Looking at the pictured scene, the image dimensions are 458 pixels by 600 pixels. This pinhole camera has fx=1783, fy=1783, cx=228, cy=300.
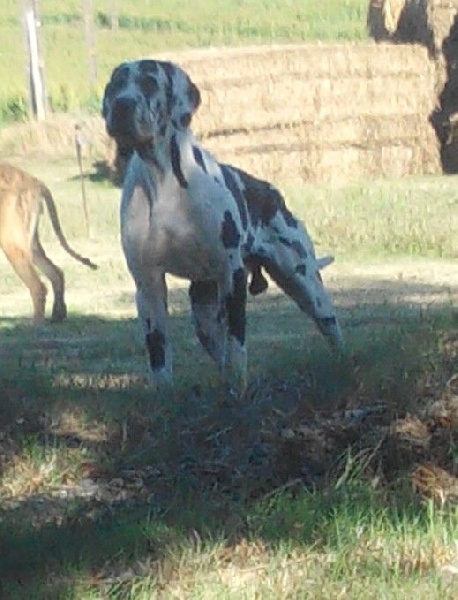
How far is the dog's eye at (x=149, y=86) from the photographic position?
7.25 metres

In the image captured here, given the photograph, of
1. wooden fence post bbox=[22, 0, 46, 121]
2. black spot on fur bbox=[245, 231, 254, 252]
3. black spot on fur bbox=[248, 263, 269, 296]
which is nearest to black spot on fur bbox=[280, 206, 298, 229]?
black spot on fur bbox=[248, 263, 269, 296]

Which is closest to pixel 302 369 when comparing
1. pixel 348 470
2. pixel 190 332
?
pixel 348 470

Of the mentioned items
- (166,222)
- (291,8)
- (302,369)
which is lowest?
(291,8)

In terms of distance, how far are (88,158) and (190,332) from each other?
1542 cm

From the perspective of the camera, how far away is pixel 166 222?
24.5 feet

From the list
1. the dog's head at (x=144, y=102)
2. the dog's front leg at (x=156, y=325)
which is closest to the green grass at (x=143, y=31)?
the dog's front leg at (x=156, y=325)

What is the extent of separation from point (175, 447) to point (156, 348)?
1.78 m

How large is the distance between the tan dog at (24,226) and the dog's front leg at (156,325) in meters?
7.12

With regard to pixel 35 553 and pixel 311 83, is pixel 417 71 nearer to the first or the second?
pixel 311 83

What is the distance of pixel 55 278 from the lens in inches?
590

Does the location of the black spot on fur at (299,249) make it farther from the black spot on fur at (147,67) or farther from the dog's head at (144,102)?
the black spot on fur at (147,67)

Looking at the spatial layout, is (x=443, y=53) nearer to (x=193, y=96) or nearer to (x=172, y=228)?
(x=193, y=96)

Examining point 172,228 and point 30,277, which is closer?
point 172,228

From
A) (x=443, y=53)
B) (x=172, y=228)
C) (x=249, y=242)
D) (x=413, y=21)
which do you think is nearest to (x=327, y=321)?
(x=249, y=242)
